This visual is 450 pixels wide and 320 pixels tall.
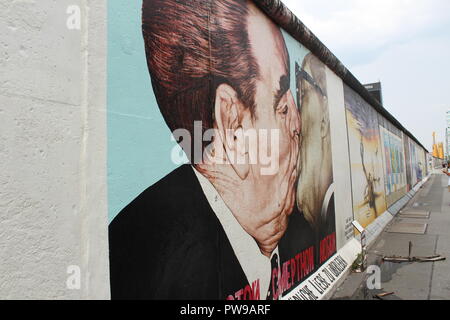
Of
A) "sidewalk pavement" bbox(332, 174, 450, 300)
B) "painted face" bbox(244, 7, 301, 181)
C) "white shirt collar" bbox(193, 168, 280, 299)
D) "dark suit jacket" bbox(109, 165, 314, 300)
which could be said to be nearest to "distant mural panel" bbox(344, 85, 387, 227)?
"sidewalk pavement" bbox(332, 174, 450, 300)

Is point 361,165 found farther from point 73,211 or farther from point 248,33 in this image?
point 73,211

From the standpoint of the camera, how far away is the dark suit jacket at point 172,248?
1809 mm

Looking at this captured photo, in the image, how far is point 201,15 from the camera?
8.61ft

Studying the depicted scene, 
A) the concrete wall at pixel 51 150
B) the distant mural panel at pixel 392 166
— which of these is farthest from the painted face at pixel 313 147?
the distant mural panel at pixel 392 166

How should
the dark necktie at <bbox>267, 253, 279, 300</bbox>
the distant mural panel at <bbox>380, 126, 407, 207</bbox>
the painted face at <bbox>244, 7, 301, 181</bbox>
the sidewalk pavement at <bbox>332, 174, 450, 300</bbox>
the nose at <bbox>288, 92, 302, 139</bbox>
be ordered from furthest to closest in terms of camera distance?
the distant mural panel at <bbox>380, 126, 407, 207</bbox> → the sidewalk pavement at <bbox>332, 174, 450, 300</bbox> → the nose at <bbox>288, 92, 302, 139</bbox> → the painted face at <bbox>244, 7, 301, 181</bbox> → the dark necktie at <bbox>267, 253, 279, 300</bbox>

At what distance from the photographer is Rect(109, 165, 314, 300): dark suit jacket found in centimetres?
181

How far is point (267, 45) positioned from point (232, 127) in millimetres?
1386

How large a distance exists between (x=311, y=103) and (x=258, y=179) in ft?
7.22

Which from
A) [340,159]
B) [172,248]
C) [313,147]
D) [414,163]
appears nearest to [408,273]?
[340,159]

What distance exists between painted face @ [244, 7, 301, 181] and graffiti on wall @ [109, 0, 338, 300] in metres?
0.01

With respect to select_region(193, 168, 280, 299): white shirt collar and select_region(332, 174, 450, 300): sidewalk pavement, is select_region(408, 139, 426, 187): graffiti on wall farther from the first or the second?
select_region(193, 168, 280, 299): white shirt collar
